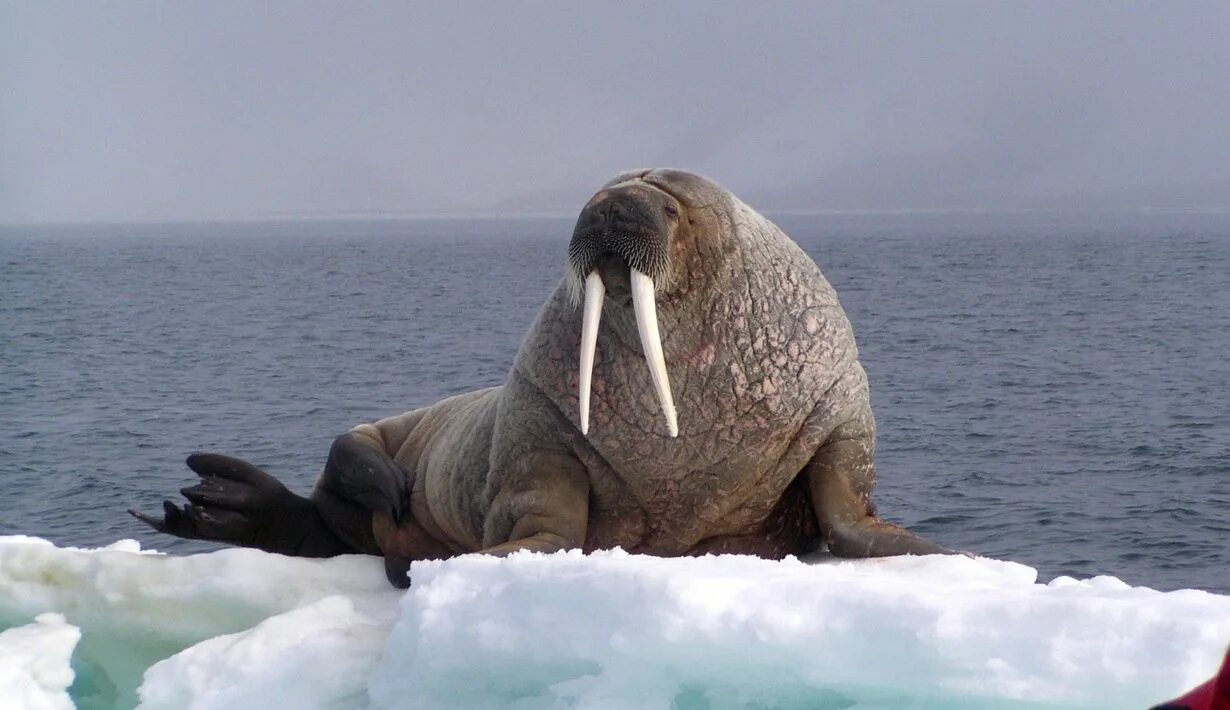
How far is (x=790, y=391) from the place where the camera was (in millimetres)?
6305

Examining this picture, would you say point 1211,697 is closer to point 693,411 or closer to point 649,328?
point 649,328

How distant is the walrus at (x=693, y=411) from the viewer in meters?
6.20

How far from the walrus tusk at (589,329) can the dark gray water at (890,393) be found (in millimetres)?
6904

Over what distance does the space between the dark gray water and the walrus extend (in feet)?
19.6

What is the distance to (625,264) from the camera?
5.94 metres

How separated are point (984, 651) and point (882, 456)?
566 inches

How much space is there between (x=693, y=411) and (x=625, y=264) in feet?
2.30

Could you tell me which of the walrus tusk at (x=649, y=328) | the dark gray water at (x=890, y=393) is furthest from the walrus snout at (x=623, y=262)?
the dark gray water at (x=890, y=393)

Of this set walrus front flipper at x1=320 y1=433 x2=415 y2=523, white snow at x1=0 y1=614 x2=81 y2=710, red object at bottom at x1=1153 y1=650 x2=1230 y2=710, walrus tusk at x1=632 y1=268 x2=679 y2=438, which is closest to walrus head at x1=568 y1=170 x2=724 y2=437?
walrus tusk at x1=632 y1=268 x2=679 y2=438

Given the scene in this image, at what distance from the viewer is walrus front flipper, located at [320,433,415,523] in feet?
24.1

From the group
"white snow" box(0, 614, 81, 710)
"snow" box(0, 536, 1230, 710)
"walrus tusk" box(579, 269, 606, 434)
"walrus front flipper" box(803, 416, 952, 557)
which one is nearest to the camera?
"snow" box(0, 536, 1230, 710)

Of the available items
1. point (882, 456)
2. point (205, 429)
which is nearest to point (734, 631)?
point (882, 456)

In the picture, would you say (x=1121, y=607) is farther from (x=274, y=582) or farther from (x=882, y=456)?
(x=882, y=456)

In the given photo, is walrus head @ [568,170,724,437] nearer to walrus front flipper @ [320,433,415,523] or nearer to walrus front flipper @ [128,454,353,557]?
walrus front flipper @ [320,433,415,523]
